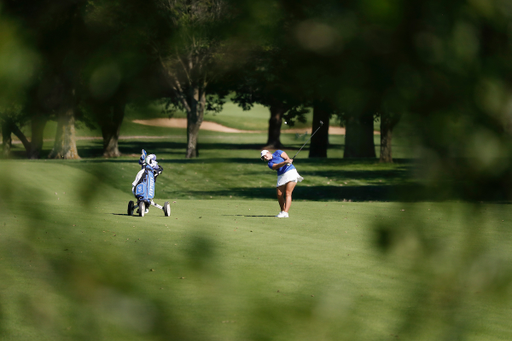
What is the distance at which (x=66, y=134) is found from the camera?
4.14 feet

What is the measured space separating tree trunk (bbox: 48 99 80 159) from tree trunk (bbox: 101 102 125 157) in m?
0.06

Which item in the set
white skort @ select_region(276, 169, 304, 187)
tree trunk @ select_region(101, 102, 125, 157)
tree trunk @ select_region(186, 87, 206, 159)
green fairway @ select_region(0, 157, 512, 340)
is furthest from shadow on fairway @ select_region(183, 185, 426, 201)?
tree trunk @ select_region(101, 102, 125, 157)

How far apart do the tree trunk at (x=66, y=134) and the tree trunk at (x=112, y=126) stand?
2.3 inches

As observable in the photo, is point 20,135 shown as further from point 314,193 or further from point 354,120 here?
point 314,193

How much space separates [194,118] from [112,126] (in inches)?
15.2

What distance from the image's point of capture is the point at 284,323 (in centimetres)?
140

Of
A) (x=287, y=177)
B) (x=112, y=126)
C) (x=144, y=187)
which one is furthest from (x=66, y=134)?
(x=144, y=187)

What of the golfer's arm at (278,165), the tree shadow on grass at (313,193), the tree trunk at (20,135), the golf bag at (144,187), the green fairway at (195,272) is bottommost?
the tree shadow on grass at (313,193)

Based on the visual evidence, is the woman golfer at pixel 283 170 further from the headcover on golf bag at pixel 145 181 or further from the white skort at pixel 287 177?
the headcover on golf bag at pixel 145 181

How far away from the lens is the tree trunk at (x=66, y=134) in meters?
1.25

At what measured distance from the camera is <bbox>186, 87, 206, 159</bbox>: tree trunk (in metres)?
1.47

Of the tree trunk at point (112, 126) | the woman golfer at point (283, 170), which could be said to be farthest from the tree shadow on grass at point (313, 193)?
the tree trunk at point (112, 126)

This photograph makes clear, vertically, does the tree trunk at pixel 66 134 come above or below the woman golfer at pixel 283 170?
above

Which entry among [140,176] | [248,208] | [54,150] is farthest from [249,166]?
[54,150]
